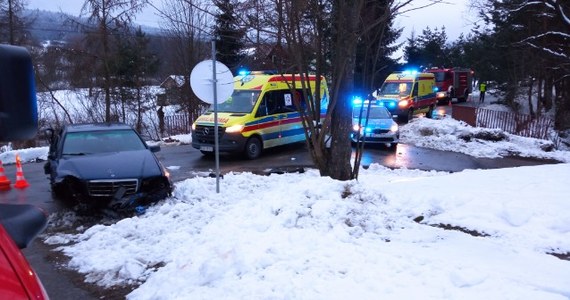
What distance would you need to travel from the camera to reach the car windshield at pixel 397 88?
27562 millimetres

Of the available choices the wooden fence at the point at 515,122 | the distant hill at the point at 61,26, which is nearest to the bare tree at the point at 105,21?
the distant hill at the point at 61,26

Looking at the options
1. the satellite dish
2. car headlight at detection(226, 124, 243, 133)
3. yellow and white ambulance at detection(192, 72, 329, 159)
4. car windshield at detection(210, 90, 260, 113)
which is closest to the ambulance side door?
yellow and white ambulance at detection(192, 72, 329, 159)

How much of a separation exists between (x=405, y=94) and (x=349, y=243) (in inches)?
928

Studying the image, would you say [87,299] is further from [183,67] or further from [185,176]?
[183,67]

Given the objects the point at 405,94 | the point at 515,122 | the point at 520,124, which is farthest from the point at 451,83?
the point at 520,124

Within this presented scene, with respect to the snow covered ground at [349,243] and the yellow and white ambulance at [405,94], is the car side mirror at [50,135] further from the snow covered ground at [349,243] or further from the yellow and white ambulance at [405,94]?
the yellow and white ambulance at [405,94]

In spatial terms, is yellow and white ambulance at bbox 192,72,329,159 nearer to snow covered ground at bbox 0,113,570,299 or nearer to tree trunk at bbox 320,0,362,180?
tree trunk at bbox 320,0,362,180

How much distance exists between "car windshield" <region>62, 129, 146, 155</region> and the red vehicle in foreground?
7.48m

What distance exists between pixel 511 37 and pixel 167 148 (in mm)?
28888

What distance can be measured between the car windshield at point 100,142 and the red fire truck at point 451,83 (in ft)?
131

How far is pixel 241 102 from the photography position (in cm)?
1528

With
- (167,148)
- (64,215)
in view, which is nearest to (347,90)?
(64,215)

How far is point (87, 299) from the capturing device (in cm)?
479

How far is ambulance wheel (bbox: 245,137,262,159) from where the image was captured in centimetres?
1476
